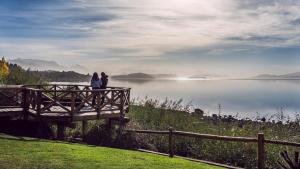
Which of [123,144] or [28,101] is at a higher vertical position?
[28,101]

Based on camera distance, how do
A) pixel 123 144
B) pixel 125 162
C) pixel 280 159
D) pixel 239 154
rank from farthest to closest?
pixel 123 144 < pixel 239 154 < pixel 280 159 < pixel 125 162

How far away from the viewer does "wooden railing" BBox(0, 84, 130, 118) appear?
1931 centimetres

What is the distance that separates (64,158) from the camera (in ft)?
46.1

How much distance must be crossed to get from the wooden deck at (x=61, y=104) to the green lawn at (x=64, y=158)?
252 centimetres

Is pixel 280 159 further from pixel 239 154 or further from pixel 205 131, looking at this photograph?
pixel 205 131

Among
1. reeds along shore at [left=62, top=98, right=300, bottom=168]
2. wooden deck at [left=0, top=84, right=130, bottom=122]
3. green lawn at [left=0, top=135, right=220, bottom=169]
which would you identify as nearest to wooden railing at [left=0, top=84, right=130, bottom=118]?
wooden deck at [left=0, top=84, right=130, bottom=122]

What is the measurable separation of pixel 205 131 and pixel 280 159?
6525mm

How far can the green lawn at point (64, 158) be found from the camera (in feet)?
42.9

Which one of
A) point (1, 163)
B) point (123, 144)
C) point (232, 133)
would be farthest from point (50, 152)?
point (232, 133)

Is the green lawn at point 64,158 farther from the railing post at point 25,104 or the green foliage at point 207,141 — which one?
the green foliage at point 207,141

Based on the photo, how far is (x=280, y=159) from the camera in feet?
59.0

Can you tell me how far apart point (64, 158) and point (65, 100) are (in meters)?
9.47

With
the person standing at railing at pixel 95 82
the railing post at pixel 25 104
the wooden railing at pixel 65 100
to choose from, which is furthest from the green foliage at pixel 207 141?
the railing post at pixel 25 104

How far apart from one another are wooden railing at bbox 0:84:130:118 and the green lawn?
2762 mm
